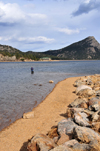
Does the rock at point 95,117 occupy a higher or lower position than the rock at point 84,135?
lower

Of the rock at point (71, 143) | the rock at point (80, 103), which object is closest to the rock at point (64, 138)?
the rock at point (71, 143)

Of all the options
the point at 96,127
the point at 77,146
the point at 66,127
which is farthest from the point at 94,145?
the point at 66,127

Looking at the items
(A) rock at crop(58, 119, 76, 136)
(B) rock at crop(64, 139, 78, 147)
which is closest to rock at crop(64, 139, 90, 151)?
(B) rock at crop(64, 139, 78, 147)

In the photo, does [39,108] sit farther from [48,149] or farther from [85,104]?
[48,149]

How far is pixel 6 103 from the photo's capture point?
12.5 m

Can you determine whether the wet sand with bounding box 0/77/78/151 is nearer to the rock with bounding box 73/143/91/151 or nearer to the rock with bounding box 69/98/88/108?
the rock with bounding box 69/98/88/108

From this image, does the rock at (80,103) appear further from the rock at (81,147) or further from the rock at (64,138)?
the rock at (81,147)

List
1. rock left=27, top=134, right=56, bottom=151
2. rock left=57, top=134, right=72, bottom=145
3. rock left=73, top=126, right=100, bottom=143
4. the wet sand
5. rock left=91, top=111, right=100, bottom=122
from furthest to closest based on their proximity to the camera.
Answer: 1. rock left=91, top=111, right=100, bottom=122
2. the wet sand
3. rock left=57, top=134, right=72, bottom=145
4. rock left=73, top=126, right=100, bottom=143
5. rock left=27, top=134, right=56, bottom=151

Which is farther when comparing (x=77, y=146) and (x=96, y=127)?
(x=96, y=127)

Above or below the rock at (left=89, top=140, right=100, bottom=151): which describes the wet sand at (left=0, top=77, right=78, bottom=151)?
below

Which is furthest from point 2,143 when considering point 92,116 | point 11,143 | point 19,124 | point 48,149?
point 92,116

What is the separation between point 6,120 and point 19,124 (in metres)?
1.27

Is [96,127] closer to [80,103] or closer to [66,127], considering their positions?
[66,127]

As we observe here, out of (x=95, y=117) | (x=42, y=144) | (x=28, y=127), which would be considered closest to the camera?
(x=42, y=144)
